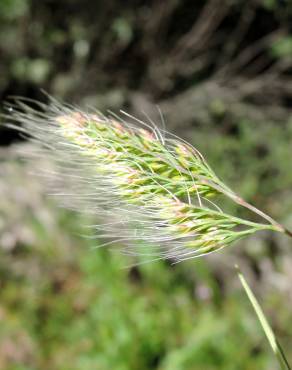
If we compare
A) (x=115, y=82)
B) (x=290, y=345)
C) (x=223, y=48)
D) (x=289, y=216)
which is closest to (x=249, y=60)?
(x=223, y=48)

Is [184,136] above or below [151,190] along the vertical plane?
above

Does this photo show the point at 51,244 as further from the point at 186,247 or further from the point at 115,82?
the point at 186,247

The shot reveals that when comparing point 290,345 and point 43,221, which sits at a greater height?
point 43,221

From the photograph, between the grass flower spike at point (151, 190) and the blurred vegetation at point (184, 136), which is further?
the blurred vegetation at point (184, 136)

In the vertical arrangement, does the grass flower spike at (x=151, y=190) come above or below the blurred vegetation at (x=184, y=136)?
below

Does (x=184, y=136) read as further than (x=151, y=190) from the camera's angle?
Yes

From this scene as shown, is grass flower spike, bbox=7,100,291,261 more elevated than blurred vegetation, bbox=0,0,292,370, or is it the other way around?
blurred vegetation, bbox=0,0,292,370

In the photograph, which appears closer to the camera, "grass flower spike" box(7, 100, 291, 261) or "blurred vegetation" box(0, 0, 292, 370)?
"grass flower spike" box(7, 100, 291, 261)

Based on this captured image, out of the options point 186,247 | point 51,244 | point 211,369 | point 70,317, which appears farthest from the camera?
point 51,244
